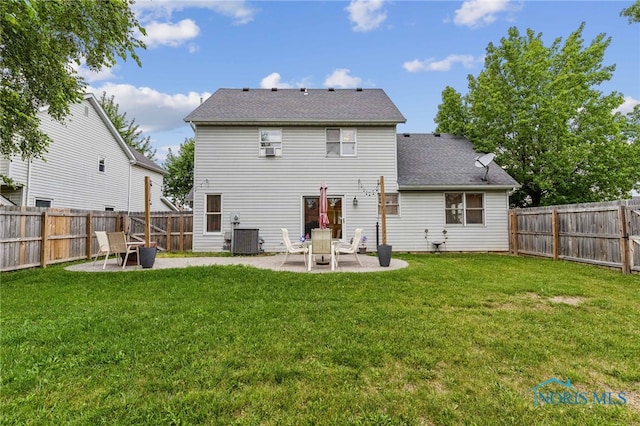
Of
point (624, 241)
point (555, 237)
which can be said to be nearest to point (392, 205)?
point (555, 237)

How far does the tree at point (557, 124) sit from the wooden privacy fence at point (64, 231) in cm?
1445

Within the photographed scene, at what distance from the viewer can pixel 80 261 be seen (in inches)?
377

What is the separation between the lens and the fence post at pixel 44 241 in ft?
27.7

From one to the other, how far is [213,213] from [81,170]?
26.7 feet

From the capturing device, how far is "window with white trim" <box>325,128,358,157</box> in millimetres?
12383

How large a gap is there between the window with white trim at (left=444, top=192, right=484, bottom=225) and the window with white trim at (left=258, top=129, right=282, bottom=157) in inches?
267

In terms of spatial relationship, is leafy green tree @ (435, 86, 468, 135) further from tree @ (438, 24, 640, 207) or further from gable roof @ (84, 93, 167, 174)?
gable roof @ (84, 93, 167, 174)

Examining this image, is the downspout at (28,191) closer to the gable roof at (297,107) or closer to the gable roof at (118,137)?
the gable roof at (118,137)

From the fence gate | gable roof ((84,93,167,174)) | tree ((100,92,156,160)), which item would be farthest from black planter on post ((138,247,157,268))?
tree ((100,92,156,160))

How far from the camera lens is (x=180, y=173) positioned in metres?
31.1

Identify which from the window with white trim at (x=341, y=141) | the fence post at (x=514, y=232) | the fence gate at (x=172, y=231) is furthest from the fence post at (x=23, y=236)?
Answer: the fence post at (x=514, y=232)

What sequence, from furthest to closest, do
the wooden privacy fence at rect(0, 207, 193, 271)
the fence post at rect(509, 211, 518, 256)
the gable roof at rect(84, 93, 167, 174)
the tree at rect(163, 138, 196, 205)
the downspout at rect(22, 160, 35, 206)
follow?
the tree at rect(163, 138, 196, 205), the gable roof at rect(84, 93, 167, 174), the downspout at rect(22, 160, 35, 206), the fence post at rect(509, 211, 518, 256), the wooden privacy fence at rect(0, 207, 193, 271)

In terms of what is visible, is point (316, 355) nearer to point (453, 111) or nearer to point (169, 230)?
point (169, 230)

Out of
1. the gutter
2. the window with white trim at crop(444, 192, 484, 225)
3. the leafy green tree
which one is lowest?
the window with white trim at crop(444, 192, 484, 225)
